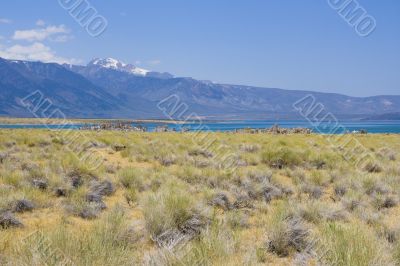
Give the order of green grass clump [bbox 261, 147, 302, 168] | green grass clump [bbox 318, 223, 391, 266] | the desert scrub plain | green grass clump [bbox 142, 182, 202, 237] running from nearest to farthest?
green grass clump [bbox 318, 223, 391, 266], the desert scrub plain, green grass clump [bbox 142, 182, 202, 237], green grass clump [bbox 261, 147, 302, 168]

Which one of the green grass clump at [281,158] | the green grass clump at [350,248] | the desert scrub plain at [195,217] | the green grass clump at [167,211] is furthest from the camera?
the green grass clump at [281,158]

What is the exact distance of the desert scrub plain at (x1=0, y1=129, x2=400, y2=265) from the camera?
4.64 m

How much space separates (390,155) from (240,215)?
15.7 meters

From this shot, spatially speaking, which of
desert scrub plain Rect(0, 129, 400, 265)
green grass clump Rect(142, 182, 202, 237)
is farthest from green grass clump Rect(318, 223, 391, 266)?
green grass clump Rect(142, 182, 202, 237)

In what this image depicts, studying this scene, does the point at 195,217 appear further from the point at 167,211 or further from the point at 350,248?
the point at 350,248

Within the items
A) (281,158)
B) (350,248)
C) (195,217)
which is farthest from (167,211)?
(281,158)

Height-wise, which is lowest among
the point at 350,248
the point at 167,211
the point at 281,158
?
the point at 281,158

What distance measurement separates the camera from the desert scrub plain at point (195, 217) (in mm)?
4637

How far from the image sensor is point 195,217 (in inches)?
287

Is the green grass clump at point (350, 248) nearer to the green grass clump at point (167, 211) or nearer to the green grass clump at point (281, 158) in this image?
the green grass clump at point (167, 211)

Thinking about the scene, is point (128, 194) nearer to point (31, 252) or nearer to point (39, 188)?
point (39, 188)

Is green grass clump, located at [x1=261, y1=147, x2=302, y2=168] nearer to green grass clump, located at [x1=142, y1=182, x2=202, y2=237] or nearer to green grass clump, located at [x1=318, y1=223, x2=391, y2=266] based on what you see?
green grass clump, located at [x1=142, y1=182, x2=202, y2=237]

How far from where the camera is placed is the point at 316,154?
18.2m

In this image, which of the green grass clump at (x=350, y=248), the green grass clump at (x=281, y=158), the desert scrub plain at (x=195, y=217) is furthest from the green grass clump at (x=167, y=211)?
the green grass clump at (x=281, y=158)
